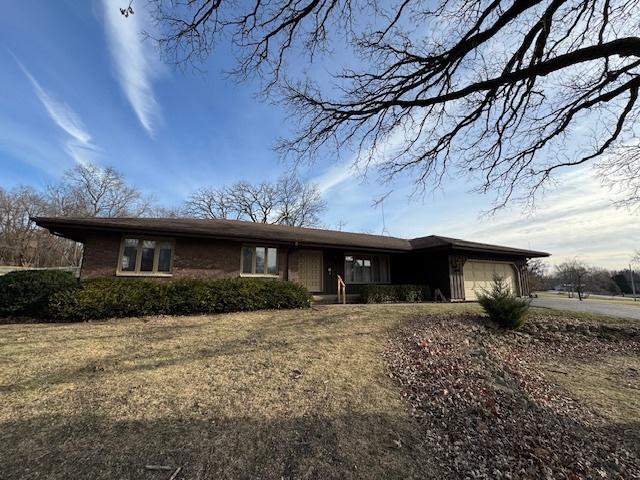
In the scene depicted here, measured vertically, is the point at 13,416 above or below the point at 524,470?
above

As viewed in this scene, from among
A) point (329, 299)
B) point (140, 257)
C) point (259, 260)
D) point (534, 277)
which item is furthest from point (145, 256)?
point (534, 277)

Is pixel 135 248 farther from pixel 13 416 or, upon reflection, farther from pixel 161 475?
pixel 161 475

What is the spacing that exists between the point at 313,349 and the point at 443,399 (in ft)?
8.65

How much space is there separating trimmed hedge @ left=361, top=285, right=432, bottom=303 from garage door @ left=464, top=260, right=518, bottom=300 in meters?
2.27

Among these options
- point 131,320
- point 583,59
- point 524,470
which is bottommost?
point 524,470

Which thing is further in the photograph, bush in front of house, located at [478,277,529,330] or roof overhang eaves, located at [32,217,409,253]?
roof overhang eaves, located at [32,217,409,253]

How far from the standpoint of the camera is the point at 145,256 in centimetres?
1133

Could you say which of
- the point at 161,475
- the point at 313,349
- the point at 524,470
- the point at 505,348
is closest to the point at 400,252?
the point at 505,348

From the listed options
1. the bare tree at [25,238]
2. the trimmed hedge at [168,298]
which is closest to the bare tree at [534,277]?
the trimmed hedge at [168,298]

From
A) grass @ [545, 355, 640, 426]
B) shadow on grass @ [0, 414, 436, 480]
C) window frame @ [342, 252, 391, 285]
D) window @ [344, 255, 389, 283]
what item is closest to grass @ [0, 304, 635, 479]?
shadow on grass @ [0, 414, 436, 480]

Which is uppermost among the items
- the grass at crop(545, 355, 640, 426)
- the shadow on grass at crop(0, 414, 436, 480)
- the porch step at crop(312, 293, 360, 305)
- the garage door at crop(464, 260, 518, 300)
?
the garage door at crop(464, 260, 518, 300)

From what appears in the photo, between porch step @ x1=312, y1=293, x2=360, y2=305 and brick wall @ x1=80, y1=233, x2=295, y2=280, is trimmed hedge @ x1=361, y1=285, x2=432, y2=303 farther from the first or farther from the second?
brick wall @ x1=80, y1=233, x2=295, y2=280

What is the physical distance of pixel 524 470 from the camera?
298 cm

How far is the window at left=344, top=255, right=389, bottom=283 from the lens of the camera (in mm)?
16109
